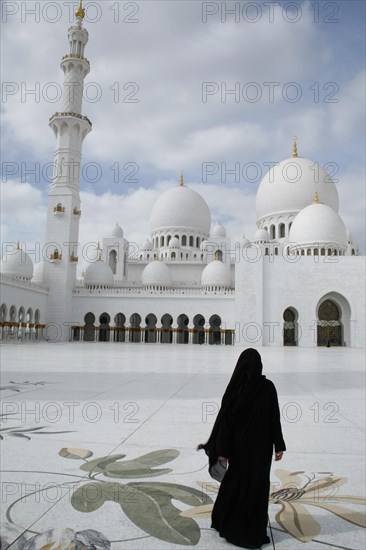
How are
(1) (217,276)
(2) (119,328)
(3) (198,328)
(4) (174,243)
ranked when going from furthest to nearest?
1. (4) (174,243)
2. (1) (217,276)
3. (3) (198,328)
4. (2) (119,328)

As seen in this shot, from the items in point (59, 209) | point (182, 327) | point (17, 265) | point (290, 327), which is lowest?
point (182, 327)

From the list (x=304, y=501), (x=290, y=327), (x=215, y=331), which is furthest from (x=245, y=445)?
(x=215, y=331)

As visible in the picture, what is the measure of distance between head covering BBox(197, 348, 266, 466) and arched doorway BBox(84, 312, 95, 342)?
97.2 feet

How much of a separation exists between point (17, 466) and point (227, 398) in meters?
1.46

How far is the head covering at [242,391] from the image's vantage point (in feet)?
6.89

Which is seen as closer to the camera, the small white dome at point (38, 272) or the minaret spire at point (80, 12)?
the minaret spire at point (80, 12)

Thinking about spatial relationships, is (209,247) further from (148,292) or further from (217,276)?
(148,292)

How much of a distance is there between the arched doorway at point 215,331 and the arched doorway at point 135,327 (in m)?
5.05

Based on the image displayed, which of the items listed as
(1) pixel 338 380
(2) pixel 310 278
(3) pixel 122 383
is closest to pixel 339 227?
(2) pixel 310 278

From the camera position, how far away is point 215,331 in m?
31.8

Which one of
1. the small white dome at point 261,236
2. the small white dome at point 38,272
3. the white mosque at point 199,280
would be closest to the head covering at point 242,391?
→ the white mosque at point 199,280

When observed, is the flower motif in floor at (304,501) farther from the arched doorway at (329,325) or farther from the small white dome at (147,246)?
the small white dome at (147,246)

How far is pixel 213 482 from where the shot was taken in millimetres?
→ 2619

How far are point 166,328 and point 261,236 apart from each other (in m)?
9.84
